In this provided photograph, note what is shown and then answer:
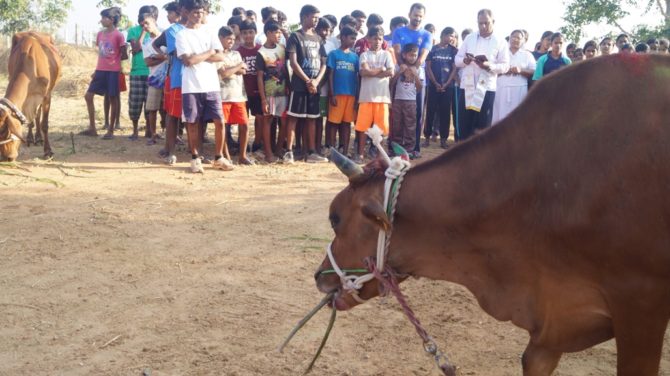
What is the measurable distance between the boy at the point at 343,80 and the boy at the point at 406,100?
67 cm

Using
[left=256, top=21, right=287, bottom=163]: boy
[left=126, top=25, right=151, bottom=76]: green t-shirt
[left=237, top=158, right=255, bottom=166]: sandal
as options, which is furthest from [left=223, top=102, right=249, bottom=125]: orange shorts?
[left=126, top=25, right=151, bottom=76]: green t-shirt

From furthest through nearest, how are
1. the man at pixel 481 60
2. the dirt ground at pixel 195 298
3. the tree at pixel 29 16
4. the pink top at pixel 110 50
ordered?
1. the tree at pixel 29 16
2. the pink top at pixel 110 50
3. the man at pixel 481 60
4. the dirt ground at pixel 195 298

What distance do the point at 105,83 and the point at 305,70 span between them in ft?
12.4

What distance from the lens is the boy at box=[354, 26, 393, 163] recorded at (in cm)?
979

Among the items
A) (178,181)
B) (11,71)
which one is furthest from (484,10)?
(11,71)

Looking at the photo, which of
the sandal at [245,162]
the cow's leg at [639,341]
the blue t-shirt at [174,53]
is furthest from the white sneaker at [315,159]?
the cow's leg at [639,341]

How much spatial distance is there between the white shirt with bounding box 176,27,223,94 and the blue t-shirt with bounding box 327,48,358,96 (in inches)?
75.1

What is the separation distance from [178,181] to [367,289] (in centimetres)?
546

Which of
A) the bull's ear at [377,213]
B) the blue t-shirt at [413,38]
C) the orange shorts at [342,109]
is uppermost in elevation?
the blue t-shirt at [413,38]

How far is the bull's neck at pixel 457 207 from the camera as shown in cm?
303

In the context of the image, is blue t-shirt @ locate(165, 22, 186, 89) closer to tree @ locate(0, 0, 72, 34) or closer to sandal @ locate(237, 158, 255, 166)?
sandal @ locate(237, 158, 255, 166)

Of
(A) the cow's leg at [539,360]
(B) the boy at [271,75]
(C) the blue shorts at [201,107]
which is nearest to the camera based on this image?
(A) the cow's leg at [539,360]

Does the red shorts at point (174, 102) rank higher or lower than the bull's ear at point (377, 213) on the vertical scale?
higher

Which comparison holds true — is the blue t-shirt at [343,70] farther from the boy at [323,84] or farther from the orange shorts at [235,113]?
the orange shorts at [235,113]
